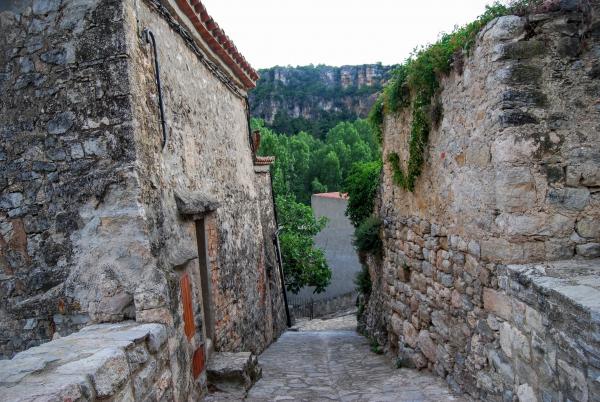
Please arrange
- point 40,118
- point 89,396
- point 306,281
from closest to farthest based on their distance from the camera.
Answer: point 89,396 < point 40,118 < point 306,281

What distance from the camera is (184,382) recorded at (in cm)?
369

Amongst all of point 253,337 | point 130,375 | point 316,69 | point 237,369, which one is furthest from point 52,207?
point 316,69

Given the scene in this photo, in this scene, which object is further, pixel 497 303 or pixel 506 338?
pixel 497 303

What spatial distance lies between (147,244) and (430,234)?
3.03 metres

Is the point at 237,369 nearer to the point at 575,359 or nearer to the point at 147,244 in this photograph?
the point at 147,244

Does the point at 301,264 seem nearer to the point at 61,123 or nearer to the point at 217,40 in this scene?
the point at 217,40

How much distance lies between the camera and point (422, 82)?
193 inches

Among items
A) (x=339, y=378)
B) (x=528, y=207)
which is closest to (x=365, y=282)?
(x=339, y=378)

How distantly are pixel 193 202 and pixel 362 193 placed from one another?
515cm

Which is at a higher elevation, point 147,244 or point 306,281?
point 147,244

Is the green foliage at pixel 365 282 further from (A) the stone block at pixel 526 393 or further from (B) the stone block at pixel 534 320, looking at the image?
(B) the stone block at pixel 534 320

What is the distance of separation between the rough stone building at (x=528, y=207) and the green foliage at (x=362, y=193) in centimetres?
456

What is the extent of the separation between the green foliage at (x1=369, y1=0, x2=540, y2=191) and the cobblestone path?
2.24m

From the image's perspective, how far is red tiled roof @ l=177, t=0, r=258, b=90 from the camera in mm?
5213
